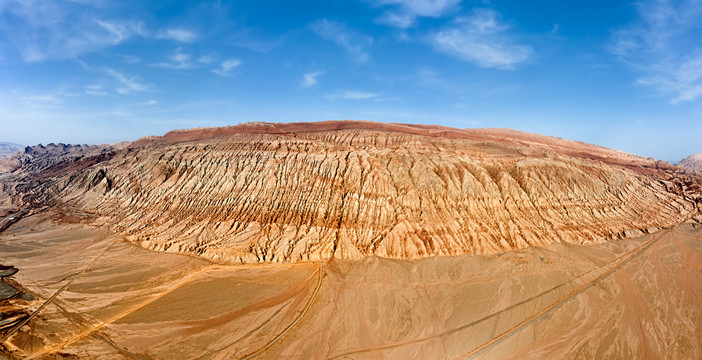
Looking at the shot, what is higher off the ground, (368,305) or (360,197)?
(360,197)

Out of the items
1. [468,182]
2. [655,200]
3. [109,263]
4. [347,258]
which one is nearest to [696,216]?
[655,200]

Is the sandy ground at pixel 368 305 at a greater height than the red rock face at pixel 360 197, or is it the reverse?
the red rock face at pixel 360 197

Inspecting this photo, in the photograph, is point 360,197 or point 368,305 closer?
point 368,305

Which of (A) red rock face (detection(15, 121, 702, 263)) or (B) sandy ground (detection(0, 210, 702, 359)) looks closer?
(B) sandy ground (detection(0, 210, 702, 359))

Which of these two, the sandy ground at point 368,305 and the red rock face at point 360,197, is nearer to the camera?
the sandy ground at point 368,305

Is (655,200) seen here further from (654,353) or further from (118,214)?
(118,214)
